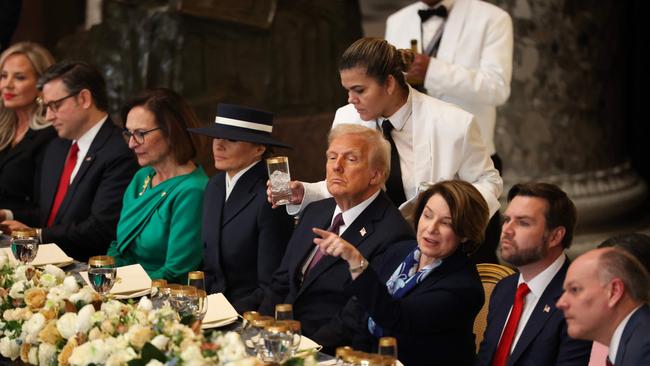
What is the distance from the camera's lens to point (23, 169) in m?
6.63

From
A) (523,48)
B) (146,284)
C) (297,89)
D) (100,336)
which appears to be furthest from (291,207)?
(297,89)

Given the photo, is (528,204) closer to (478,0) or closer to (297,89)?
(478,0)

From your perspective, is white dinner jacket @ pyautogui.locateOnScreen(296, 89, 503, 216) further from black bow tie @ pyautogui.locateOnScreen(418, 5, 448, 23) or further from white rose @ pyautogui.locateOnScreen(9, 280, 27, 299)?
white rose @ pyautogui.locateOnScreen(9, 280, 27, 299)

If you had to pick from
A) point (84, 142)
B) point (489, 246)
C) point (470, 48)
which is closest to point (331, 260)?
point (489, 246)

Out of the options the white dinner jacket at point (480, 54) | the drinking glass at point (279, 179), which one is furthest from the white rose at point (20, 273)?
the white dinner jacket at point (480, 54)

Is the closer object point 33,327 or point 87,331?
point 87,331

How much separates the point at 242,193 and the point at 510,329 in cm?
151

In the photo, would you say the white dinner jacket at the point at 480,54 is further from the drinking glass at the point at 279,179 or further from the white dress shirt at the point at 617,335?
the white dress shirt at the point at 617,335

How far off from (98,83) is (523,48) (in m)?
2.65

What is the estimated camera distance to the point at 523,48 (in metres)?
7.31

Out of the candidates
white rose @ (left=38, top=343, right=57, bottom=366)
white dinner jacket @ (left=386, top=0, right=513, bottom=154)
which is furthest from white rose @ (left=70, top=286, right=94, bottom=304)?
white dinner jacket @ (left=386, top=0, right=513, bottom=154)

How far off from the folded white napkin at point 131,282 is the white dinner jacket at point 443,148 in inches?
25.5

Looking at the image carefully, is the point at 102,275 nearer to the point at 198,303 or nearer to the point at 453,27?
the point at 198,303

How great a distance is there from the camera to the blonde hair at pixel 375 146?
4387 millimetres
